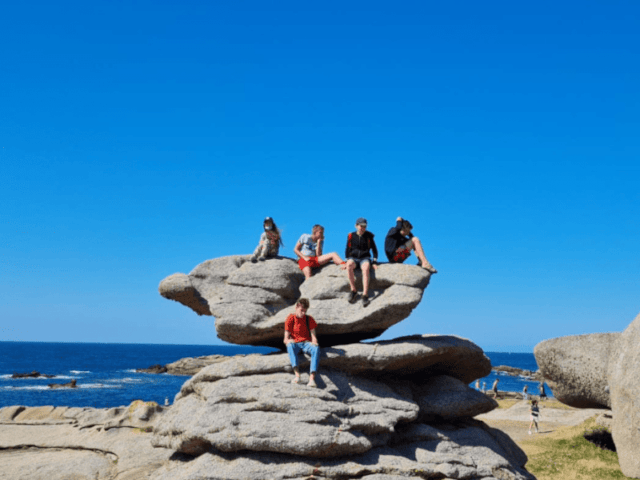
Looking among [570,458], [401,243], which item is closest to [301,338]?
[401,243]

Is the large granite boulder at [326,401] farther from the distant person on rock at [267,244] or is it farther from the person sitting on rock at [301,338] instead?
the distant person on rock at [267,244]

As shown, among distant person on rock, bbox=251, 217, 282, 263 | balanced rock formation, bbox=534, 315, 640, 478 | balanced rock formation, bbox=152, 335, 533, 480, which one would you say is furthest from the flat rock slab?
distant person on rock, bbox=251, 217, 282, 263

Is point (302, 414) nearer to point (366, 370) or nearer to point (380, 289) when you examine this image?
point (366, 370)

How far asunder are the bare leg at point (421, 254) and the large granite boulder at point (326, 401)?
228 centimetres

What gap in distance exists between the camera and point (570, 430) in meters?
25.2

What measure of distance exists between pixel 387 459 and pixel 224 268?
7958 mm

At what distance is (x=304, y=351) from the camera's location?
45.6ft

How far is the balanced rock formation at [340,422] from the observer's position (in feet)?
40.5

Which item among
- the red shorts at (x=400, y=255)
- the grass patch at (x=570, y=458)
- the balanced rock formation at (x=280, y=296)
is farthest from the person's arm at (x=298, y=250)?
the grass patch at (x=570, y=458)

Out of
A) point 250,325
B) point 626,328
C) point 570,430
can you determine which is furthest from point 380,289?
point 570,430

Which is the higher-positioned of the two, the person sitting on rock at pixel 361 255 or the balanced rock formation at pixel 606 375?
the person sitting on rock at pixel 361 255

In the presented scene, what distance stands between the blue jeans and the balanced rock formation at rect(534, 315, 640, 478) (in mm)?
9995

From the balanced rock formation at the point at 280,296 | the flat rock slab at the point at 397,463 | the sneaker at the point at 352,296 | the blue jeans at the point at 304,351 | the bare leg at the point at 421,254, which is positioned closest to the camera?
the flat rock slab at the point at 397,463

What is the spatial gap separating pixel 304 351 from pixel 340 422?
212 cm
